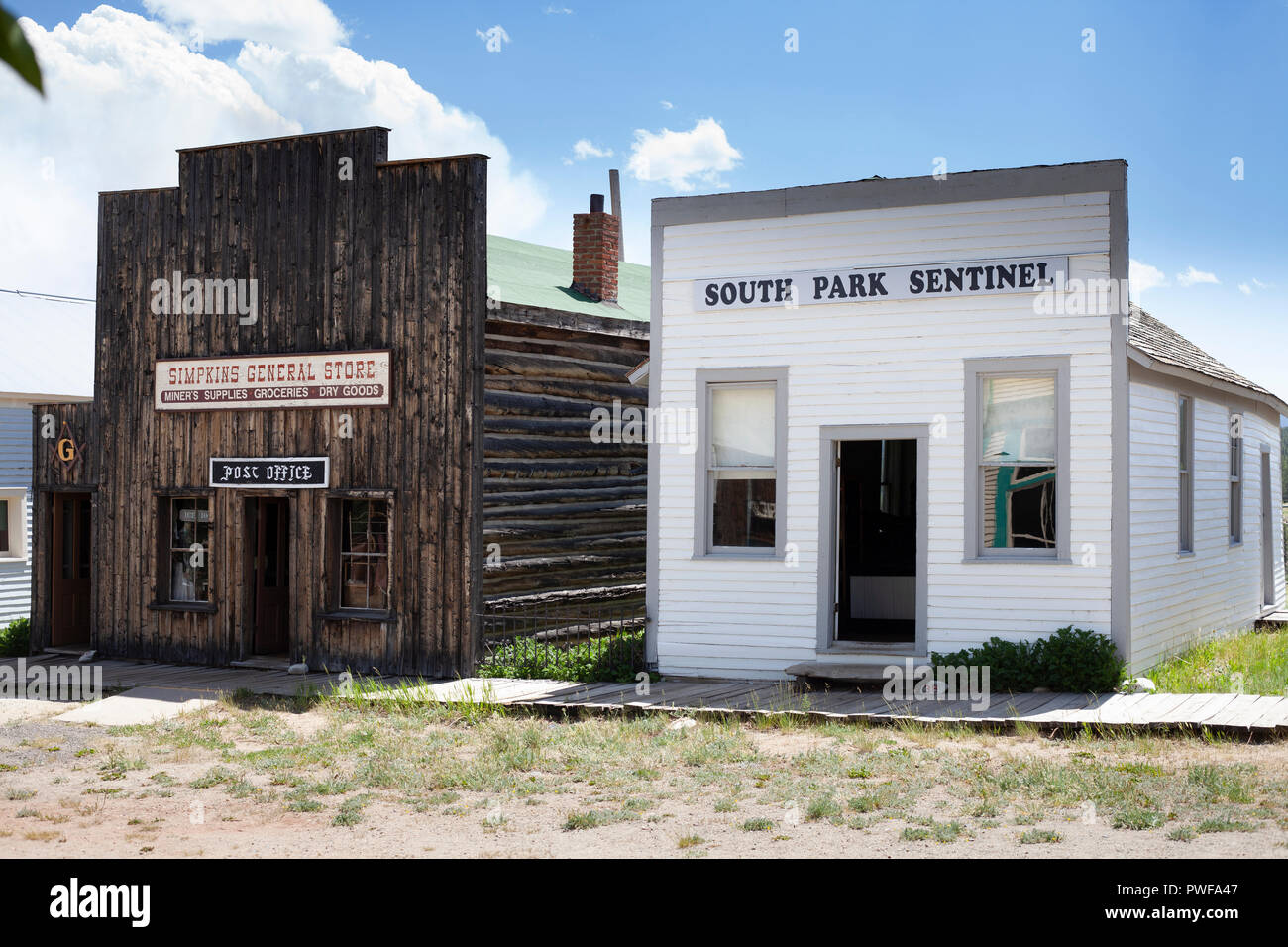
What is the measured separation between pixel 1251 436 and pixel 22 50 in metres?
20.2

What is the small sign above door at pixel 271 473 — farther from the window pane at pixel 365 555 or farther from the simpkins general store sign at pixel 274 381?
the simpkins general store sign at pixel 274 381

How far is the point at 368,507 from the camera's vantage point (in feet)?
54.2

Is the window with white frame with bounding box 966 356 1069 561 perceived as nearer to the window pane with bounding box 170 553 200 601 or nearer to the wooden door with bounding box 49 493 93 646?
the window pane with bounding box 170 553 200 601

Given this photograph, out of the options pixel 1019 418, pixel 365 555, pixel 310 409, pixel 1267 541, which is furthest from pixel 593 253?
pixel 1267 541

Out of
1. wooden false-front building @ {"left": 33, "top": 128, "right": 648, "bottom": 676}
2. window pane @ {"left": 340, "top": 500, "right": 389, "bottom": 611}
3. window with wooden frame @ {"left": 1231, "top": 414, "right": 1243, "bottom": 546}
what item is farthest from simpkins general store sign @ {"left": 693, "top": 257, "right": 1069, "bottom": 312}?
window with wooden frame @ {"left": 1231, "top": 414, "right": 1243, "bottom": 546}

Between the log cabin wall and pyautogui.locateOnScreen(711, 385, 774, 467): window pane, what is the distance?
299 cm

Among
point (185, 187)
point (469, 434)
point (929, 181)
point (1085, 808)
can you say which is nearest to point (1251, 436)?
point (929, 181)

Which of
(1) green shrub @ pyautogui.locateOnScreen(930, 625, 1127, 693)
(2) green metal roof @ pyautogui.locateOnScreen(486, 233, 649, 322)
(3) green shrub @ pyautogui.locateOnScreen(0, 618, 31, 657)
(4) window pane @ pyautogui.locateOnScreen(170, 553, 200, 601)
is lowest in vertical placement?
(3) green shrub @ pyautogui.locateOnScreen(0, 618, 31, 657)

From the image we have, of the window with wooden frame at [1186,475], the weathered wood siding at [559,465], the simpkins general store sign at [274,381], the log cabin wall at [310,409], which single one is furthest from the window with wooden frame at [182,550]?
the window with wooden frame at [1186,475]

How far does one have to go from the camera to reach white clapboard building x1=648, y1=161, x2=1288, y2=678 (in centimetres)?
1306

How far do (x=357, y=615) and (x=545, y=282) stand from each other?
636cm

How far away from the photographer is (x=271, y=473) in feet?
55.4

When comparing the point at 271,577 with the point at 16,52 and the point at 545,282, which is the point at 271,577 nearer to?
the point at 545,282

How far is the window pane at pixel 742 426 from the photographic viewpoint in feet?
47.6
